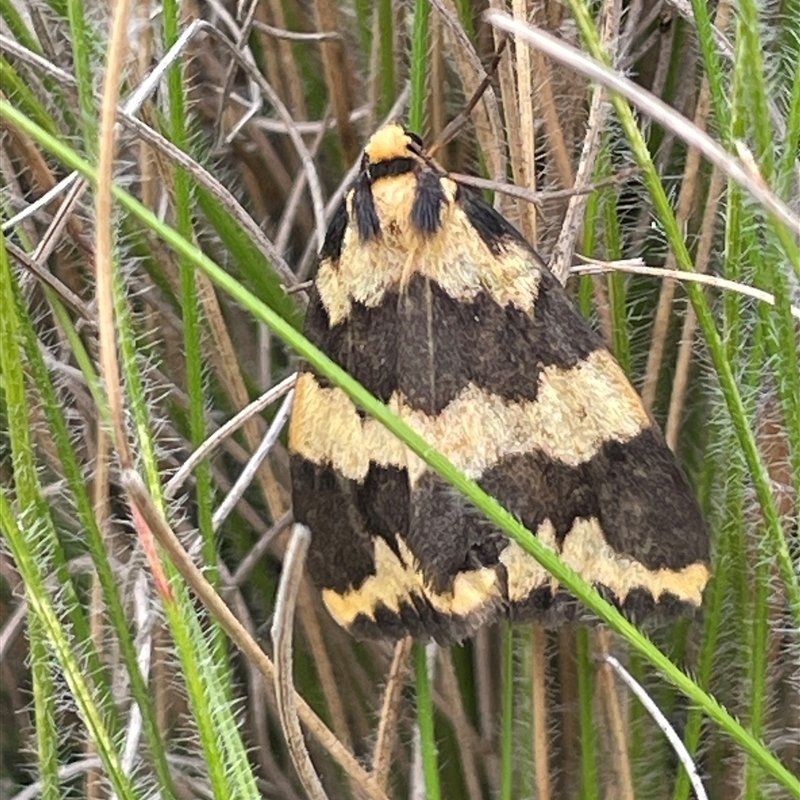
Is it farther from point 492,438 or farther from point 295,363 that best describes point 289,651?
point 295,363

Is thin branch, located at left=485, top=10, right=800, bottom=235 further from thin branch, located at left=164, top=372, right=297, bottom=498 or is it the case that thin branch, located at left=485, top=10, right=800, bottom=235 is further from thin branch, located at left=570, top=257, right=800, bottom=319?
thin branch, located at left=164, top=372, right=297, bottom=498

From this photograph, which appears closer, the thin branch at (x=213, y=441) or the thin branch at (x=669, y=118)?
the thin branch at (x=669, y=118)

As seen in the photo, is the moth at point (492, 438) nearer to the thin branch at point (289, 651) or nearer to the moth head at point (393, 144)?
the moth head at point (393, 144)

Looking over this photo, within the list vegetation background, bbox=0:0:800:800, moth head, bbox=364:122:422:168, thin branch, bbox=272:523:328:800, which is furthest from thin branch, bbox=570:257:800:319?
thin branch, bbox=272:523:328:800

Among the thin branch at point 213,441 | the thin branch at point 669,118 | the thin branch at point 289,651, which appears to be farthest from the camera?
the thin branch at point 213,441

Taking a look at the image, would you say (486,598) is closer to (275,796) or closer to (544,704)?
(544,704)

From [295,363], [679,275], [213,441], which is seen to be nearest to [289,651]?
[213,441]

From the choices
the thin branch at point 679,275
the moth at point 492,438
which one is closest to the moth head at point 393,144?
the moth at point 492,438
